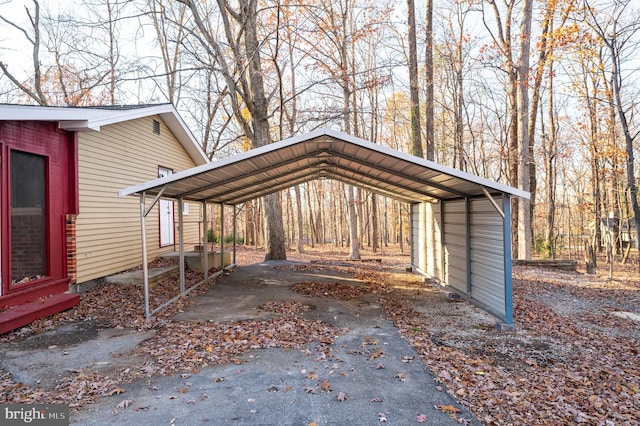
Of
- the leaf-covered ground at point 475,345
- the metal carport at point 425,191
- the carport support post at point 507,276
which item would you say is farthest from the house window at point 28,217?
the carport support post at point 507,276

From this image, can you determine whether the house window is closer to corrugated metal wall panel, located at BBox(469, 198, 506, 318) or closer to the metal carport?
the metal carport

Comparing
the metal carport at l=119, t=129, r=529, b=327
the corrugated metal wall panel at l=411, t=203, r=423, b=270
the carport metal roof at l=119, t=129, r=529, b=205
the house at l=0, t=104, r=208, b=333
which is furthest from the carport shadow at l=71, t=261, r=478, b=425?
the corrugated metal wall panel at l=411, t=203, r=423, b=270

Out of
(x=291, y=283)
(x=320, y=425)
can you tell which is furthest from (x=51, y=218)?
(x=320, y=425)

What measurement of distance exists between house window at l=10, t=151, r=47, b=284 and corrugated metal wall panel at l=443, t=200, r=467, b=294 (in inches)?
317

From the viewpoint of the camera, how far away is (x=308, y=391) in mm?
3623

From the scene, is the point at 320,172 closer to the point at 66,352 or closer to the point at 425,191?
the point at 425,191

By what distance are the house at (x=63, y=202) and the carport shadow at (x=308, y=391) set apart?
3318 millimetres

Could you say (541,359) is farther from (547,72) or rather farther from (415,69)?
(547,72)

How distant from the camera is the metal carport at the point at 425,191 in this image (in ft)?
18.7

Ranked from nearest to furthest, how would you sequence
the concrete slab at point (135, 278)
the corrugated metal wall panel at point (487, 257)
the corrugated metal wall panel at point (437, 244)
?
the corrugated metal wall panel at point (487, 257)
the concrete slab at point (135, 278)
the corrugated metal wall panel at point (437, 244)

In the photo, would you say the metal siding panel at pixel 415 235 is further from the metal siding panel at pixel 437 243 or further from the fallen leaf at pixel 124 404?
the fallen leaf at pixel 124 404

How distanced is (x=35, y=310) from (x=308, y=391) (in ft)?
15.8

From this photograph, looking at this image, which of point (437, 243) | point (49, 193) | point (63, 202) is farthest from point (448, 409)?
point (63, 202)

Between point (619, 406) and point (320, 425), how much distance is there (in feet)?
9.34
